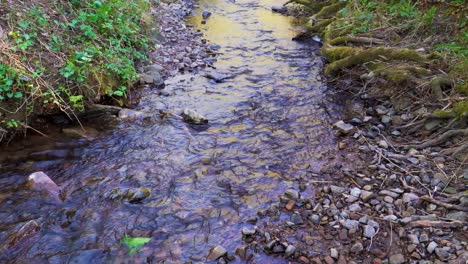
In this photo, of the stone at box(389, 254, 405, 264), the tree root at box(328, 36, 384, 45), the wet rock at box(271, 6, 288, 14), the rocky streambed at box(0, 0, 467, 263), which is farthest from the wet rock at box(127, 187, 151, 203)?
the wet rock at box(271, 6, 288, 14)

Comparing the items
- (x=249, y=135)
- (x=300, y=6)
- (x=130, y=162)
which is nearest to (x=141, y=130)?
(x=130, y=162)

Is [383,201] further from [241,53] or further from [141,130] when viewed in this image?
[241,53]

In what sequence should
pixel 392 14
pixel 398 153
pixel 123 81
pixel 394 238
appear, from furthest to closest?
pixel 392 14 < pixel 123 81 < pixel 398 153 < pixel 394 238

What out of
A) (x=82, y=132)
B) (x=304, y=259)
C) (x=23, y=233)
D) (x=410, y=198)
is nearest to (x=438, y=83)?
(x=410, y=198)

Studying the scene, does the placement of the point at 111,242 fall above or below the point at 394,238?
→ above

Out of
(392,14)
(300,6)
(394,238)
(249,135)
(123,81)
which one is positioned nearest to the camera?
(394,238)

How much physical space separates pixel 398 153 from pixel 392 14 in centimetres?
468

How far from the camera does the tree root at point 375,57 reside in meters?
6.08

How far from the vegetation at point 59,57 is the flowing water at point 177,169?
21.3 inches

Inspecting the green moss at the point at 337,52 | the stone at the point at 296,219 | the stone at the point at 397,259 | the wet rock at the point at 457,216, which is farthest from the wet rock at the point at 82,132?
the green moss at the point at 337,52

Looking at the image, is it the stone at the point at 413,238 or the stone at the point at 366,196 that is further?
the stone at the point at 366,196

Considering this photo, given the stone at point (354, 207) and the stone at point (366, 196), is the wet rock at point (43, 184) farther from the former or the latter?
the stone at point (366, 196)

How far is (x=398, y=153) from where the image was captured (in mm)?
4543

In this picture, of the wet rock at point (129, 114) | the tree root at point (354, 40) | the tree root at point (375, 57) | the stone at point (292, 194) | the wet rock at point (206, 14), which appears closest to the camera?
the stone at point (292, 194)
